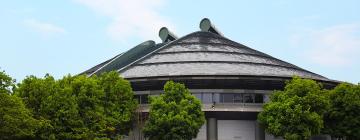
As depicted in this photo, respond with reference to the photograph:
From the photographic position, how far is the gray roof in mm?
60719

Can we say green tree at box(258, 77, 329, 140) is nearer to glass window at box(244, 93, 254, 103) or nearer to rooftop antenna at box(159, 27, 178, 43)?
glass window at box(244, 93, 254, 103)

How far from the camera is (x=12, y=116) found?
131ft

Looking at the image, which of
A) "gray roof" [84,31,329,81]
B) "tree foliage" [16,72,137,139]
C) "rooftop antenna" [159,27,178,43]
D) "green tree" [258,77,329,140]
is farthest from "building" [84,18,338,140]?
"rooftop antenna" [159,27,178,43]

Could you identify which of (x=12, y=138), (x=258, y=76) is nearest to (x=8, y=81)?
(x=12, y=138)

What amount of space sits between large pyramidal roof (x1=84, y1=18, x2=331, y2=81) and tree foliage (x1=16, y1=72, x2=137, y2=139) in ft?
33.4

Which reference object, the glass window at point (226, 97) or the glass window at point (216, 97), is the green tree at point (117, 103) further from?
the glass window at point (226, 97)

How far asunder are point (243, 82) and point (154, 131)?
1307 cm

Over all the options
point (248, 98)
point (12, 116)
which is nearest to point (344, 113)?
point (248, 98)

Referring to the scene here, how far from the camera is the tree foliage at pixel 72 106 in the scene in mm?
43062

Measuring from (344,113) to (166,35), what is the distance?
4188cm

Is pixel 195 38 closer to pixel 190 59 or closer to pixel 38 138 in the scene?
pixel 190 59

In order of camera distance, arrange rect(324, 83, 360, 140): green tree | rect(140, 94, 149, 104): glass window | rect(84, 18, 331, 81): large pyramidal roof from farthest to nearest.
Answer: rect(84, 18, 331, 81): large pyramidal roof → rect(140, 94, 149, 104): glass window → rect(324, 83, 360, 140): green tree

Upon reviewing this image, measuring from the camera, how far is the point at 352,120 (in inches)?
2000

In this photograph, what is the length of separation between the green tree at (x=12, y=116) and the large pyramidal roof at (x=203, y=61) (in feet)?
63.4
